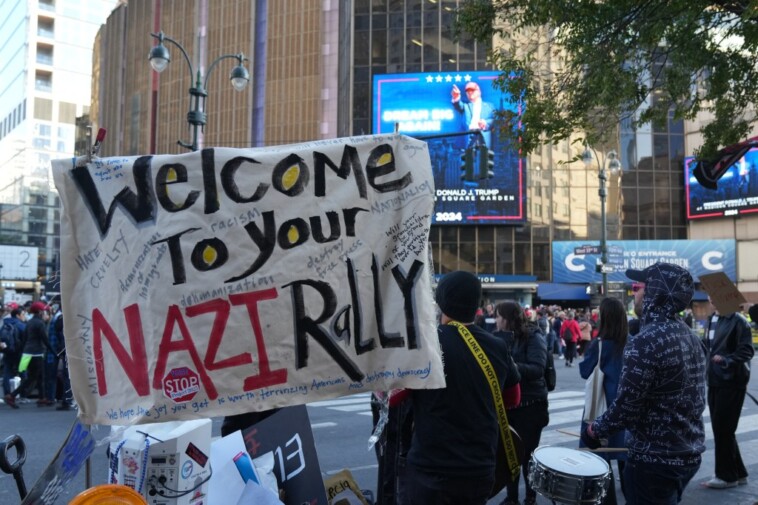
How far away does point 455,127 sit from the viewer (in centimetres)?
4181

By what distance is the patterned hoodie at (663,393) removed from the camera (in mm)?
3480

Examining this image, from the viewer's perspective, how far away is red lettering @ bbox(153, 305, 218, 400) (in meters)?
2.74

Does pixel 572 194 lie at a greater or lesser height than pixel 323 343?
greater

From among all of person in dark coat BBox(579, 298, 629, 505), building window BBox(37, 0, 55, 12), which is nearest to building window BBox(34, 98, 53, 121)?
building window BBox(37, 0, 55, 12)

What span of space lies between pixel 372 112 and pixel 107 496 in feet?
138

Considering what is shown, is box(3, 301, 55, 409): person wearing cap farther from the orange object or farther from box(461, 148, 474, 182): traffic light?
box(461, 148, 474, 182): traffic light

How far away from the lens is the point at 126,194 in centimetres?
281

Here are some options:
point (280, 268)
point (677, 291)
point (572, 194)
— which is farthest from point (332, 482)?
point (572, 194)

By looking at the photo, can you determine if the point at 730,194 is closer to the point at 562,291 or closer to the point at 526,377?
the point at 562,291

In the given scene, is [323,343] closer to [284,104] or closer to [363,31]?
[363,31]

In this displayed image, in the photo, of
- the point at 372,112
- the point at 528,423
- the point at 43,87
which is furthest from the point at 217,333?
the point at 43,87

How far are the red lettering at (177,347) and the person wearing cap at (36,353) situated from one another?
10625mm

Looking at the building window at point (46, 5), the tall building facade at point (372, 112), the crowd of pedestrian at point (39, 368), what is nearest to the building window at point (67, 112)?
the building window at point (46, 5)

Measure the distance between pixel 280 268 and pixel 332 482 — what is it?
2.02 m
